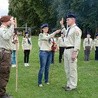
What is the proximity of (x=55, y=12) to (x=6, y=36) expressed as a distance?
48.0m

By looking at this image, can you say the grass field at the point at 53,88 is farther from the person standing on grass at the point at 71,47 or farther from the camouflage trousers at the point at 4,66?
the camouflage trousers at the point at 4,66

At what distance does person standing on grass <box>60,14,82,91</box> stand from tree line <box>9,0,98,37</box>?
26761 mm

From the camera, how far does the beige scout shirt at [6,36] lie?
984 cm

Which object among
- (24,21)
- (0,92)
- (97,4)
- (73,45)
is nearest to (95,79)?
(73,45)

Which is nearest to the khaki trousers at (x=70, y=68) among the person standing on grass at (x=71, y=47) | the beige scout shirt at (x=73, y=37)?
the person standing on grass at (x=71, y=47)

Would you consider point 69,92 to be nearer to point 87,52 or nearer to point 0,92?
point 0,92

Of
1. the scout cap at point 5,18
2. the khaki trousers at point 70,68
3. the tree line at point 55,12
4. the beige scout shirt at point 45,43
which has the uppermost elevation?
the tree line at point 55,12

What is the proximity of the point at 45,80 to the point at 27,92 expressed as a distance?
1607 mm

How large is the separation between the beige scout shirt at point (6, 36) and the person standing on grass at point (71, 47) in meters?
2.12

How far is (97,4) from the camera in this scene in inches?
1500

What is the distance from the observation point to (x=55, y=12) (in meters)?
57.6

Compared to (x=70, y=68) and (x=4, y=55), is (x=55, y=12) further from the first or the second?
(x=4, y=55)

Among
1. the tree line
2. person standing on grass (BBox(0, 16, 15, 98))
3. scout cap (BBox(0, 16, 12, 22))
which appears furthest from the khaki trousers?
the tree line

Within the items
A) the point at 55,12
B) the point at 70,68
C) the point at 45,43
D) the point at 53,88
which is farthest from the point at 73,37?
the point at 55,12
